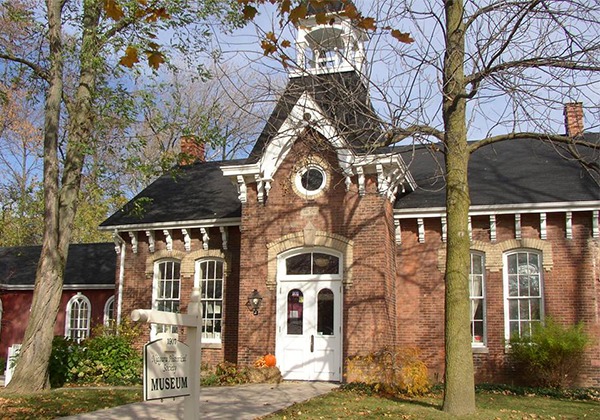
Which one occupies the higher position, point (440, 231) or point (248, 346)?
point (440, 231)

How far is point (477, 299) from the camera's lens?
53.3 feet

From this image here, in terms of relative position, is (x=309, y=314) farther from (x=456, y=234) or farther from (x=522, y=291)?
(x=456, y=234)

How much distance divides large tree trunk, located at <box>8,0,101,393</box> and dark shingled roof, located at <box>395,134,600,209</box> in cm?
771

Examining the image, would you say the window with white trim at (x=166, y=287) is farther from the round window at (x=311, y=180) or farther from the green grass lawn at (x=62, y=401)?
the round window at (x=311, y=180)

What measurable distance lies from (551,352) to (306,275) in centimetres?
590

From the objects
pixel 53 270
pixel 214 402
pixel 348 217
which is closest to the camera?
pixel 214 402

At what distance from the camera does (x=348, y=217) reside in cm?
1559

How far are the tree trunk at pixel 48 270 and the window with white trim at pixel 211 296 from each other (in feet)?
14.8

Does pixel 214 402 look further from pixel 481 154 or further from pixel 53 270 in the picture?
pixel 481 154

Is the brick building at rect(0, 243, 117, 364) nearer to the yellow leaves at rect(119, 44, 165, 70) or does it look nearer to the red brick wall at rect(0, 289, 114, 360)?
the red brick wall at rect(0, 289, 114, 360)

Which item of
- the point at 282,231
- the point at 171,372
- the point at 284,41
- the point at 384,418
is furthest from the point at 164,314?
the point at 282,231

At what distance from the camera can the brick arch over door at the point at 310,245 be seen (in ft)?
50.3

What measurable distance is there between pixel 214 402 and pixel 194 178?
11421mm

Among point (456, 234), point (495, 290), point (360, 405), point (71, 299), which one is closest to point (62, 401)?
point (360, 405)
